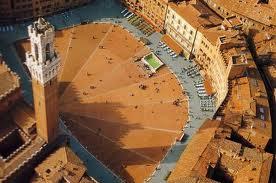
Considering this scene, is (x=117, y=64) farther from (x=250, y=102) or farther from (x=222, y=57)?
(x=250, y=102)

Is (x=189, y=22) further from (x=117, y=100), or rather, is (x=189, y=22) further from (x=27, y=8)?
(x=27, y=8)

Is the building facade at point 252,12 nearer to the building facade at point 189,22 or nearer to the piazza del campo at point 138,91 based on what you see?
the piazza del campo at point 138,91

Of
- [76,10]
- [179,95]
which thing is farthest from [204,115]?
[76,10]

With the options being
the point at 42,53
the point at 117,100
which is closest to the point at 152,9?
the point at 117,100

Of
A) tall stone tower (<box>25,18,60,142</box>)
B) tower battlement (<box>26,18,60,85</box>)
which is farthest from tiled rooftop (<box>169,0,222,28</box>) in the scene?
tower battlement (<box>26,18,60,85</box>)

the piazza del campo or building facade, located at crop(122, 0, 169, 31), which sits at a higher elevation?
building facade, located at crop(122, 0, 169, 31)

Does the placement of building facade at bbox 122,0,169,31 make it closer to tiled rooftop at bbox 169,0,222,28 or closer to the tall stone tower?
tiled rooftop at bbox 169,0,222,28

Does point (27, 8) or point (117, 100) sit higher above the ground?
point (27, 8)

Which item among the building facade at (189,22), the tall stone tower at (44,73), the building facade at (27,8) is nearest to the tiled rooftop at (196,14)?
the building facade at (189,22)
